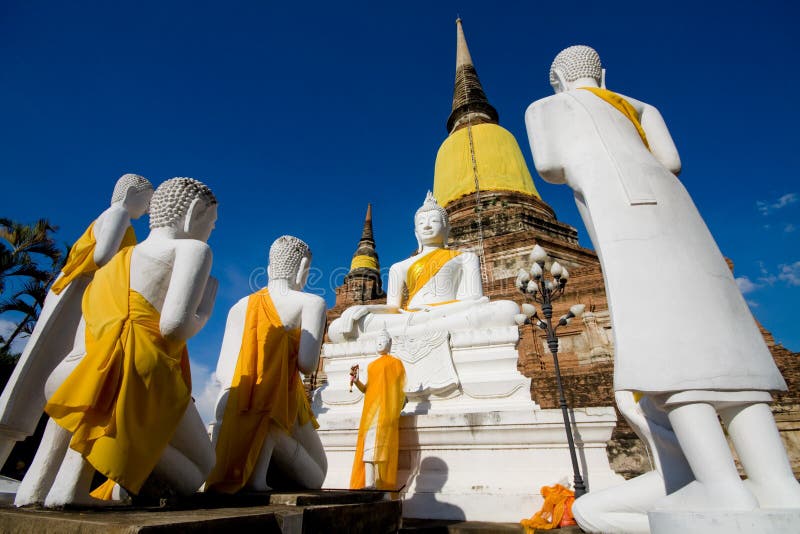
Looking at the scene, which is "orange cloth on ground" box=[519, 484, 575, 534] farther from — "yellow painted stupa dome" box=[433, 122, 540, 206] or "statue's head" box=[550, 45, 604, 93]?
"yellow painted stupa dome" box=[433, 122, 540, 206]

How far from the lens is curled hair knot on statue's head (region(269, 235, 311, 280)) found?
3.00 meters

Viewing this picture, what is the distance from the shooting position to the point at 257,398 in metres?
2.42

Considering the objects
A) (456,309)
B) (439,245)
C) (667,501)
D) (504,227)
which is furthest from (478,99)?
(667,501)

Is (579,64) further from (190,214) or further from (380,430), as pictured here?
(380,430)

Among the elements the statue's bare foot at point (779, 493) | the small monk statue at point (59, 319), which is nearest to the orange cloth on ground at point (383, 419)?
the small monk statue at point (59, 319)

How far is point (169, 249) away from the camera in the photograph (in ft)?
6.49

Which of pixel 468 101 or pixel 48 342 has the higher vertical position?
pixel 468 101

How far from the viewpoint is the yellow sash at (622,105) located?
208cm

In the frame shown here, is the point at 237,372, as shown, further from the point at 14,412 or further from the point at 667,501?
the point at 667,501

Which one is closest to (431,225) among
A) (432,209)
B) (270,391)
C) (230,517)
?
(432,209)

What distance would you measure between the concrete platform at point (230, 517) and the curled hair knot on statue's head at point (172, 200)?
1.26 meters

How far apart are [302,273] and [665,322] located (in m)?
2.25

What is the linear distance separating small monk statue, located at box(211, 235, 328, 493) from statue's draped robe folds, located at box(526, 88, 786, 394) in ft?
5.54

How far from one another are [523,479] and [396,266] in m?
3.52
